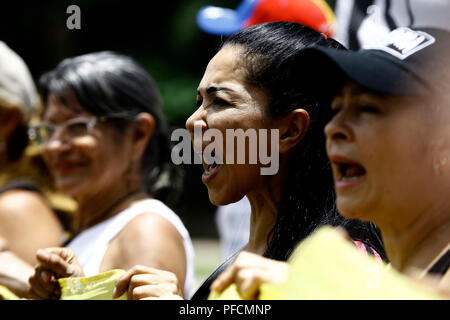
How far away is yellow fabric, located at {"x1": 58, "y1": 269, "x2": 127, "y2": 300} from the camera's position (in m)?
1.86

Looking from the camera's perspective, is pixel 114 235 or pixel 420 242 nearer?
pixel 420 242

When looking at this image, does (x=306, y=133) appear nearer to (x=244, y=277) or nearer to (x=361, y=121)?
(x=361, y=121)

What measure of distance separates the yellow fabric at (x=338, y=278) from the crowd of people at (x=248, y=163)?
0.19 feet

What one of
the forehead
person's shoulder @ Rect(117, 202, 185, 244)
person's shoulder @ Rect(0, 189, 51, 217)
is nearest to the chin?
the forehead

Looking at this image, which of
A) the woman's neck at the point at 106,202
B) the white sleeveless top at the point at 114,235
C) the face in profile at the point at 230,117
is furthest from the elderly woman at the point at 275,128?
the woman's neck at the point at 106,202

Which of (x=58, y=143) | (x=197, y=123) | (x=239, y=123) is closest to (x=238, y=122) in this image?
(x=239, y=123)

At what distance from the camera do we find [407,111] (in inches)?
49.1

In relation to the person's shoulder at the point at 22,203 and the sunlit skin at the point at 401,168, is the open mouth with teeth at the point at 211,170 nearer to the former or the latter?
the sunlit skin at the point at 401,168

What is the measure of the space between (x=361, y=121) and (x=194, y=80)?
9.46 meters

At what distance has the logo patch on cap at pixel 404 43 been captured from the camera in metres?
1.28

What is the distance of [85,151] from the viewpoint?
2.74m

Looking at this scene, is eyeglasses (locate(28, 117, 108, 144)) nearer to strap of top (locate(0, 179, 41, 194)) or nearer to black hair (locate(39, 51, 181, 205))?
black hair (locate(39, 51, 181, 205))

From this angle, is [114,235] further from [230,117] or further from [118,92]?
[230,117]
